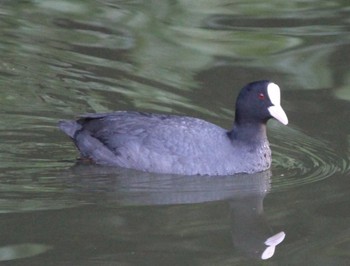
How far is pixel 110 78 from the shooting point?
10344 mm

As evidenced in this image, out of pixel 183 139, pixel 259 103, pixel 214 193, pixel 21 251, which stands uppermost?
pixel 259 103

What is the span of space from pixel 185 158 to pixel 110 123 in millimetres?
672

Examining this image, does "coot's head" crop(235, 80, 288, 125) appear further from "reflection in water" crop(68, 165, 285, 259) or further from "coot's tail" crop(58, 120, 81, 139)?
"coot's tail" crop(58, 120, 81, 139)

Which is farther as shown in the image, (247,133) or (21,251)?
(247,133)

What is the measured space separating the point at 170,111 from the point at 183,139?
99cm

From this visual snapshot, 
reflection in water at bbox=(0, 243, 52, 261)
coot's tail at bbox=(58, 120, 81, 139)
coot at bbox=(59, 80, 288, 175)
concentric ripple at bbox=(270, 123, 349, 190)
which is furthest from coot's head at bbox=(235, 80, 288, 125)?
reflection in water at bbox=(0, 243, 52, 261)

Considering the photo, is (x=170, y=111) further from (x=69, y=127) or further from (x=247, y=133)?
(x=69, y=127)

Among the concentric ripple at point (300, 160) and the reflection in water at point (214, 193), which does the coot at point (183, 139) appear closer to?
the reflection in water at point (214, 193)

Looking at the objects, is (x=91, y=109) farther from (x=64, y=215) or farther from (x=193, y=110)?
(x=64, y=215)

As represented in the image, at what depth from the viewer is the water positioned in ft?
23.4

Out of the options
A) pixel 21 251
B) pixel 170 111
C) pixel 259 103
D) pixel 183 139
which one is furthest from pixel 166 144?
pixel 21 251

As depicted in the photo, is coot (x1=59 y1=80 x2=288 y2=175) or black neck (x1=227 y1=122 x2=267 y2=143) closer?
coot (x1=59 y1=80 x2=288 y2=175)

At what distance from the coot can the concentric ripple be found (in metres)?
0.21

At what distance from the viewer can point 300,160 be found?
8945 millimetres
